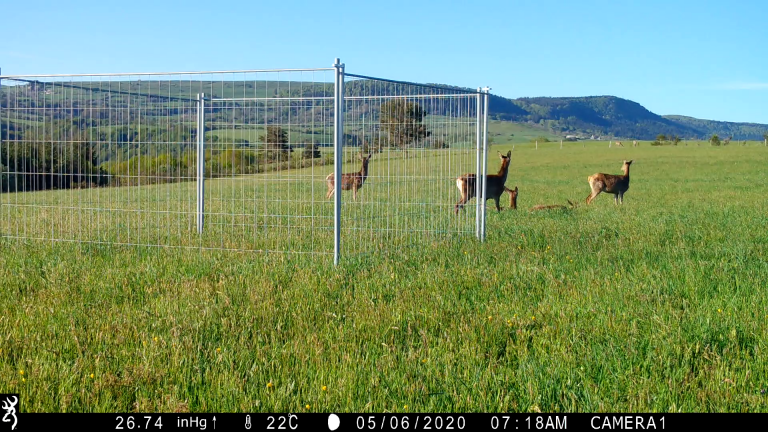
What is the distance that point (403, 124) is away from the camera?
10.6 meters

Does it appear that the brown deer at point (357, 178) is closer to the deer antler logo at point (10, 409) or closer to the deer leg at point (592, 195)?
the deer antler logo at point (10, 409)

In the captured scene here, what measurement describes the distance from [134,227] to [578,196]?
1571 cm

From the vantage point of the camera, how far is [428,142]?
35.8 feet

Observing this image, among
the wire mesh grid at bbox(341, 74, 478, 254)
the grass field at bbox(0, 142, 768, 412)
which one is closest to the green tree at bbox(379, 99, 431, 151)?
the wire mesh grid at bbox(341, 74, 478, 254)

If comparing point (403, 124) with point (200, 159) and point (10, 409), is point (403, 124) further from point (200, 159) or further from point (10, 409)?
point (10, 409)

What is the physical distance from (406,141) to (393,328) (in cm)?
497

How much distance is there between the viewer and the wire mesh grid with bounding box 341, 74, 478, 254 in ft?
33.8

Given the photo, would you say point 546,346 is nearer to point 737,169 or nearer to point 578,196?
point 578,196
